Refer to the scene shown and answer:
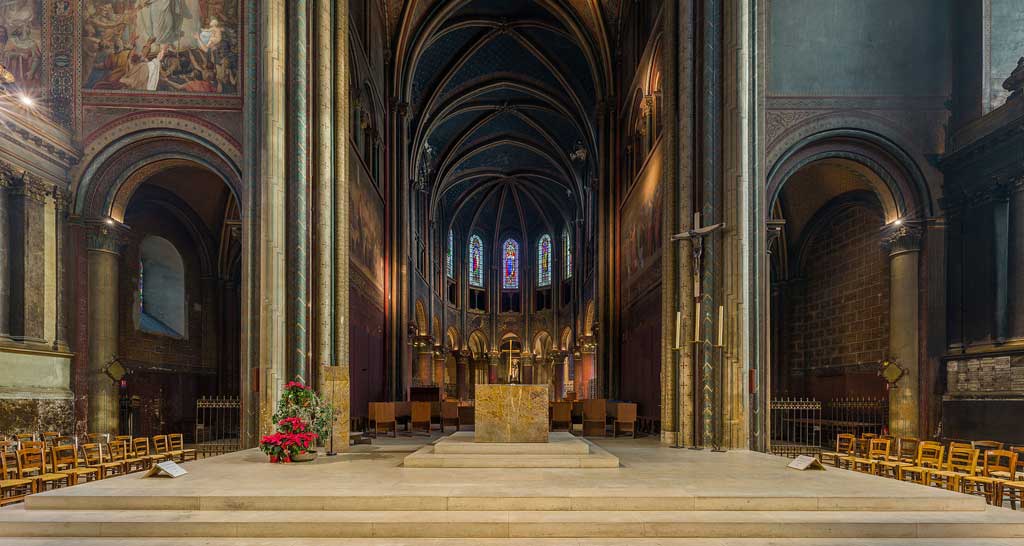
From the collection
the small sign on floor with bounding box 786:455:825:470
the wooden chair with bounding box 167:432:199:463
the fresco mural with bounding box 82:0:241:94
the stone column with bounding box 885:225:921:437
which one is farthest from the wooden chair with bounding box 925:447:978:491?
the fresco mural with bounding box 82:0:241:94

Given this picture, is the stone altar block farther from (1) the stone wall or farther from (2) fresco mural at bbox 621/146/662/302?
(1) the stone wall

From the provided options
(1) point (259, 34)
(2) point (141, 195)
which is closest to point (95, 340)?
(2) point (141, 195)

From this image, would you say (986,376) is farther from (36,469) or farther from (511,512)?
(36,469)

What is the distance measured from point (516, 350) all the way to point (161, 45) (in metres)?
10.8

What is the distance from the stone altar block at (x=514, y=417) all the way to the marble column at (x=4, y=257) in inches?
364

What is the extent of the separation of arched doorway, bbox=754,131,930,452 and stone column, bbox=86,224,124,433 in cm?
1425

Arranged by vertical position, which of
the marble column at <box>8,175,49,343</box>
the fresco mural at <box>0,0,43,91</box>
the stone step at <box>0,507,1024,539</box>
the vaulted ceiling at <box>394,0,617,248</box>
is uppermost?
the vaulted ceiling at <box>394,0,617,248</box>

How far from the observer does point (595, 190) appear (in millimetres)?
37188

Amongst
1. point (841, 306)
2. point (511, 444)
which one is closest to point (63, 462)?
point (511, 444)

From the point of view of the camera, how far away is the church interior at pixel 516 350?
8.23m

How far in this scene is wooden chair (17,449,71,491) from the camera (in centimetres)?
936

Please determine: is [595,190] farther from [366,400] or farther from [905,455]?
[905,455]

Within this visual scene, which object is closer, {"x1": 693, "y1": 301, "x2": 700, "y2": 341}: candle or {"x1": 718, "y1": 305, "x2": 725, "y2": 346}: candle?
{"x1": 718, "y1": 305, "x2": 725, "y2": 346}: candle

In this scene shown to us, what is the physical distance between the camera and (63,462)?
33.5 ft
